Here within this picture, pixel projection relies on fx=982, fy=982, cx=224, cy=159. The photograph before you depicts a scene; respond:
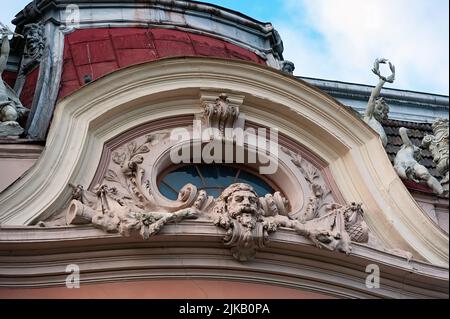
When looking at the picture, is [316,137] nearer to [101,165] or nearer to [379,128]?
[379,128]

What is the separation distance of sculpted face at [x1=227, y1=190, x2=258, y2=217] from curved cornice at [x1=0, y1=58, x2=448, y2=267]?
1276mm

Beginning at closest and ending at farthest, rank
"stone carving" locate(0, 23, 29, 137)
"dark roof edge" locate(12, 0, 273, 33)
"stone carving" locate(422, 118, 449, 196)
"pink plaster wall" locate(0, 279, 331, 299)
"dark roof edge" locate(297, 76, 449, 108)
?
"pink plaster wall" locate(0, 279, 331, 299) < "stone carving" locate(0, 23, 29, 137) < "stone carving" locate(422, 118, 449, 196) < "dark roof edge" locate(12, 0, 273, 33) < "dark roof edge" locate(297, 76, 449, 108)

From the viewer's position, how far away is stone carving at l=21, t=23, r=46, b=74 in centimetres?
1119

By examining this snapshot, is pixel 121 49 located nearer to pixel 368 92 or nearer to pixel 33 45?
pixel 33 45

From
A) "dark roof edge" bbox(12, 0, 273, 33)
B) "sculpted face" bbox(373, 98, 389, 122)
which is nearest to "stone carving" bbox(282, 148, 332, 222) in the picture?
"sculpted face" bbox(373, 98, 389, 122)

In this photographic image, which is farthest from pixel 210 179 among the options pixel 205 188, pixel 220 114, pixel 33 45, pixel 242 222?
pixel 33 45

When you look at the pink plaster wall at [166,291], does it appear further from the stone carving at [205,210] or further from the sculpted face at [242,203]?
the sculpted face at [242,203]

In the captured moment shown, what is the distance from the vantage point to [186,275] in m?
8.45

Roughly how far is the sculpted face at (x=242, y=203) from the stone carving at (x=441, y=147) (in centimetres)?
222

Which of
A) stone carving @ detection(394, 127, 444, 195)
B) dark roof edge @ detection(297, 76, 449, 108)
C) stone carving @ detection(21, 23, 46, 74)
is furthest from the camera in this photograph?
dark roof edge @ detection(297, 76, 449, 108)

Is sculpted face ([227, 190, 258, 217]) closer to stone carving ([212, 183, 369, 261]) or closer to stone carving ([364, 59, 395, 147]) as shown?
stone carving ([212, 183, 369, 261])

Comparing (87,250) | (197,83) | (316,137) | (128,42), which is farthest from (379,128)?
(87,250)
